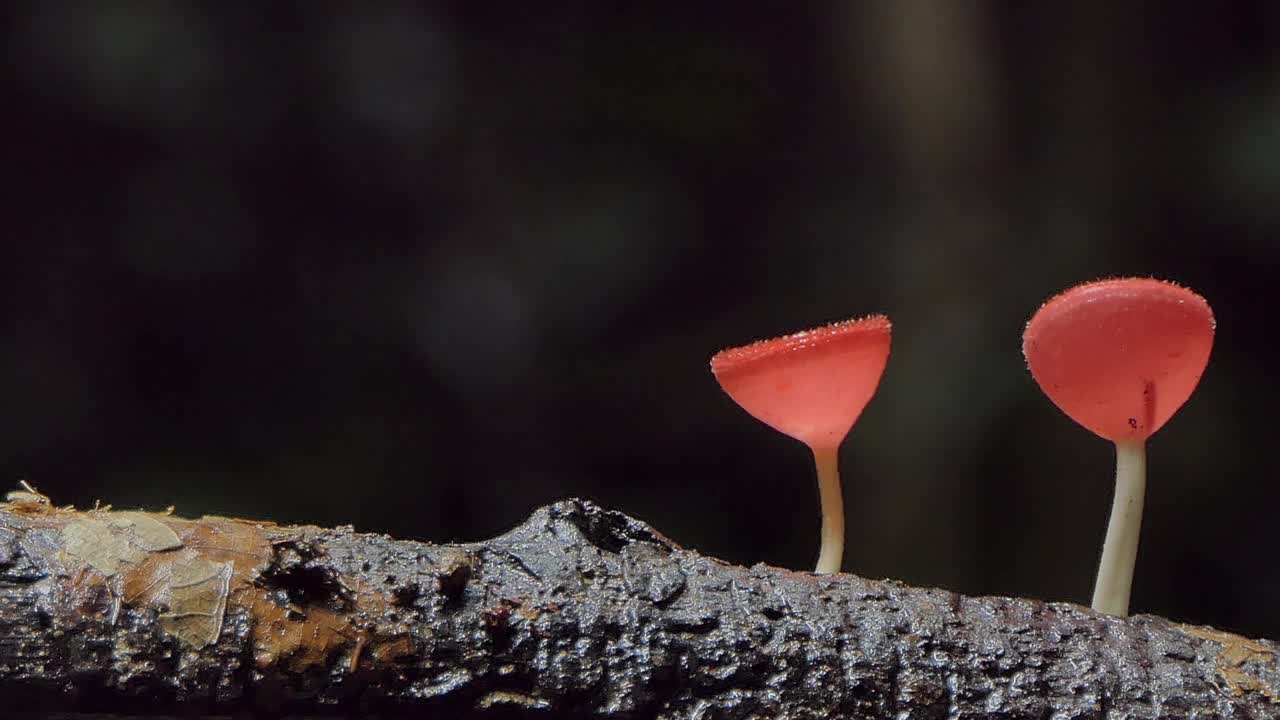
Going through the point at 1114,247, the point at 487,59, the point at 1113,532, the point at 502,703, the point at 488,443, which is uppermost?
the point at 487,59

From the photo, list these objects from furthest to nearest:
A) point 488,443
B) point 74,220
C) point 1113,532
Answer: point 488,443 < point 74,220 < point 1113,532

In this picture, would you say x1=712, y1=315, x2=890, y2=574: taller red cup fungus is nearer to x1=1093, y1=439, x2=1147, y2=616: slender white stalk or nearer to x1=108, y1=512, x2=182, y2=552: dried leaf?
x1=1093, y1=439, x2=1147, y2=616: slender white stalk

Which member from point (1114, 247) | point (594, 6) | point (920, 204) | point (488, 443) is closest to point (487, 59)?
point (594, 6)

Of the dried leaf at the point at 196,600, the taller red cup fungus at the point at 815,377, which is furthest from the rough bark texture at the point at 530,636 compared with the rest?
the taller red cup fungus at the point at 815,377

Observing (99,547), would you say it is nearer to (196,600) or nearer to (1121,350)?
(196,600)

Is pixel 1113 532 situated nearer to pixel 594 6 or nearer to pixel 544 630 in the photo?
pixel 544 630

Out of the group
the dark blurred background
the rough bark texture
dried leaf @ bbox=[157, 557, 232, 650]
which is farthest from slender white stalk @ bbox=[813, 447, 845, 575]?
the dark blurred background

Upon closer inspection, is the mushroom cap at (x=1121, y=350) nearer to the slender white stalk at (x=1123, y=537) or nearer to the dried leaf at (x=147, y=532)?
the slender white stalk at (x=1123, y=537)
